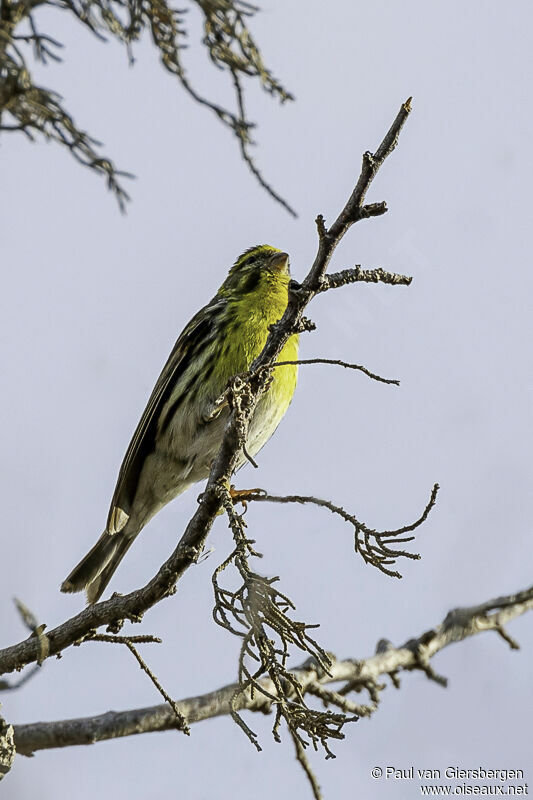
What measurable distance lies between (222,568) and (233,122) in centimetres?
194

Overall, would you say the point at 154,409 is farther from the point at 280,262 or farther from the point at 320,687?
the point at 320,687

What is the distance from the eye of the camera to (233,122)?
13.7 ft

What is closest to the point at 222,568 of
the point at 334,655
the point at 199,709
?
the point at 199,709

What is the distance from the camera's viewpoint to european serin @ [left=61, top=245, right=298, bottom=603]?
5.36 meters

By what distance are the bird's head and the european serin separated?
0.86ft

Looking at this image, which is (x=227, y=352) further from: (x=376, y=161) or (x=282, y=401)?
(x=376, y=161)

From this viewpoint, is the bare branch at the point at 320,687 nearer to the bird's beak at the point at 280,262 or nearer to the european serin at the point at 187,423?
the european serin at the point at 187,423

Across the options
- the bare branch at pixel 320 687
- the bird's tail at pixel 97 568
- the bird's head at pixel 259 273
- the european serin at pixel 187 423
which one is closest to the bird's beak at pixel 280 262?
the bird's head at pixel 259 273

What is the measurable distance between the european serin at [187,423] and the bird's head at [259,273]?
0.26m

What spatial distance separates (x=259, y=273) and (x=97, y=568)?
2.18 meters

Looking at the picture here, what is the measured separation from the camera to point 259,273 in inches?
249

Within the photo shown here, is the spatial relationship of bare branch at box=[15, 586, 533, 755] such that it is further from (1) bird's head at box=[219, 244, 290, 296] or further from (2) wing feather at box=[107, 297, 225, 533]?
(1) bird's head at box=[219, 244, 290, 296]

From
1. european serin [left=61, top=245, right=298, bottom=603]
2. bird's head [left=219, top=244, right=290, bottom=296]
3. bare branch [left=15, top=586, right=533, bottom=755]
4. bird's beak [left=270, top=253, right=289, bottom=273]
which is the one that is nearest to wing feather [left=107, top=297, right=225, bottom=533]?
european serin [left=61, top=245, right=298, bottom=603]

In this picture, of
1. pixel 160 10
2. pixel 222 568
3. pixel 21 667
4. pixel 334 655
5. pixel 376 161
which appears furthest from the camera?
pixel 334 655
